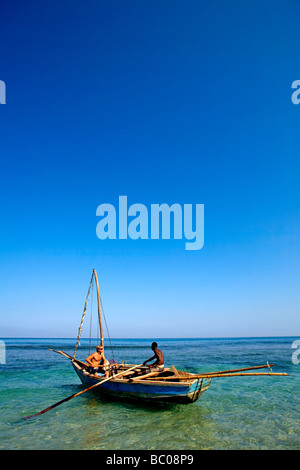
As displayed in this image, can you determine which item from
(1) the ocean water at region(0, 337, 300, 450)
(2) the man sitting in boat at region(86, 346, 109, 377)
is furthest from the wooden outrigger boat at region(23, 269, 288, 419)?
(2) the man sitting in boat at region(86, 346, 109, 377)

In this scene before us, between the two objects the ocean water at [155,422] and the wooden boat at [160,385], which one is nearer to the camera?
the ocean water at [155,422]

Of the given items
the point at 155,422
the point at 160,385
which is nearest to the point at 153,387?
the point at 160,385

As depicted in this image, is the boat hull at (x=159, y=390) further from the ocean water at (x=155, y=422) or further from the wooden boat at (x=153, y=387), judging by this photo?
the ocean water at (x=155, y=422)

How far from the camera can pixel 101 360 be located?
16.0m

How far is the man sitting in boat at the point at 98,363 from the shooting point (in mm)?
15387

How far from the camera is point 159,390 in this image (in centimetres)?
1104

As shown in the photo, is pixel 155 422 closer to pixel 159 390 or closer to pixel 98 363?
pixel 159 390

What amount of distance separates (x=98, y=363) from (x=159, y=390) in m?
6.11

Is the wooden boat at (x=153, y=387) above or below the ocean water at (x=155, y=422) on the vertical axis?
above

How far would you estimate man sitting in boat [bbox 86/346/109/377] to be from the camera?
15.4 meters

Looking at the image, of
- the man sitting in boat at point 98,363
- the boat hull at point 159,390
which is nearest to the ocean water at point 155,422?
the boat hull at point 159,390

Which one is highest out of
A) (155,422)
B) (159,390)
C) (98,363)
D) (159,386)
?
(159,386)

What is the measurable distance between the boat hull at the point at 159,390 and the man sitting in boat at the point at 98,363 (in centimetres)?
259
